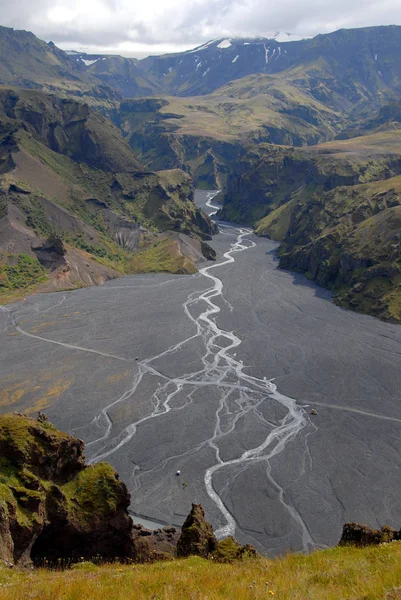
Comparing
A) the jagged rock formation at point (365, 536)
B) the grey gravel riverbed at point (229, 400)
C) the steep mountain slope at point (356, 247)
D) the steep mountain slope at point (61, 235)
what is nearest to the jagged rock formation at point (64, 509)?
the jagged rock formation at point (365, 536)

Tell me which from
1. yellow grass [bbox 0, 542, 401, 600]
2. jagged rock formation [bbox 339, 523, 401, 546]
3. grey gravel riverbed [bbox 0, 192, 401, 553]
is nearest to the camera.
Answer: yellow grass [bbox 0, 542, 401, 600]

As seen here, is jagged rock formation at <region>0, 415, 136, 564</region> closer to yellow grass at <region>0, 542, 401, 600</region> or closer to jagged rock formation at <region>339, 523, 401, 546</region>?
yellow grass at <region>0, 542, 401, 600</region>

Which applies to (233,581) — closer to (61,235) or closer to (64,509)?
(64,509)

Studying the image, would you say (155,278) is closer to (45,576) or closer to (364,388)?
(364,388)

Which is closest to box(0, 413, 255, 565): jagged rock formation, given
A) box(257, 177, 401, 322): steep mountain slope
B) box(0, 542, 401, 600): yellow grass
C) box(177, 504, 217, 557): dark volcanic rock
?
box(177, 504, 217, 557): dark volcanic rock

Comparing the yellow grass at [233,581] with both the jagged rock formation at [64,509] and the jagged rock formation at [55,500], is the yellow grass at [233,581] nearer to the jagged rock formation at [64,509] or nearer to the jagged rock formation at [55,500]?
the jagged rock formation at [55,500]

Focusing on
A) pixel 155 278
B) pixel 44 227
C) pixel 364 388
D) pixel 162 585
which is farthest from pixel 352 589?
pixel 44 227

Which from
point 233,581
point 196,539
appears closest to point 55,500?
point 196,539
